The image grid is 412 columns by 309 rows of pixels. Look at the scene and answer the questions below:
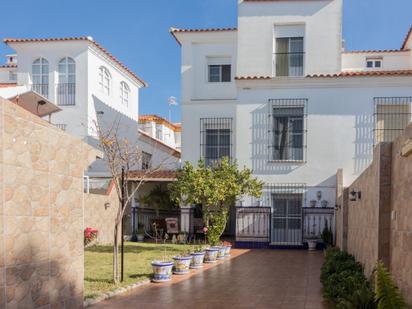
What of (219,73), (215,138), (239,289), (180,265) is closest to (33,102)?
(180,265)

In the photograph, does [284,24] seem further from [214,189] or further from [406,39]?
[214,189]

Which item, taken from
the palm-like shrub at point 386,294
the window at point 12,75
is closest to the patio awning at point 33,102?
the palm-like shrub at point 386,294

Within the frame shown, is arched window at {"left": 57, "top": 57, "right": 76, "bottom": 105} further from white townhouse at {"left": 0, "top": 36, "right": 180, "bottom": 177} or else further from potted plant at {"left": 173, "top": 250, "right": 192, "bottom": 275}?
potted plant at {"left": 173, "top": 250, "right": 192, "bottom": 275}

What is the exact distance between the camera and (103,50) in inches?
936

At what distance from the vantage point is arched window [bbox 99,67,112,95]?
79.9 ft

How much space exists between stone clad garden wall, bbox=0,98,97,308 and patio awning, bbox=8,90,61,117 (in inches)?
215

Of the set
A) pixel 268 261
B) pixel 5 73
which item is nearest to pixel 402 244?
pixel 268 261

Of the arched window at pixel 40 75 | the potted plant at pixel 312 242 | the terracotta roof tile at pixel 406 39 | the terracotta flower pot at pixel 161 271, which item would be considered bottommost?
the potted plant at pixel 312 242

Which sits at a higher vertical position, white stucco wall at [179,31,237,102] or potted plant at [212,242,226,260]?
white stucco wall at [179,31,237,102]

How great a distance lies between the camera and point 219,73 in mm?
22125

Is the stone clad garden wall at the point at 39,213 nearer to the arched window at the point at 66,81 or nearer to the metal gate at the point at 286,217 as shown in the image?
the metal gate at the point at 286,217

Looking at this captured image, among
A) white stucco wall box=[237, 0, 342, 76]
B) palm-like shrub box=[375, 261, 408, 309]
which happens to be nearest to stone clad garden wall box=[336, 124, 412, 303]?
palm-like shrub box=[375, 261, 408, 309]

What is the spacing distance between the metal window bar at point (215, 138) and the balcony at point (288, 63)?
10.4 ft

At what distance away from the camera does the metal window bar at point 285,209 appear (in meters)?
19.2
